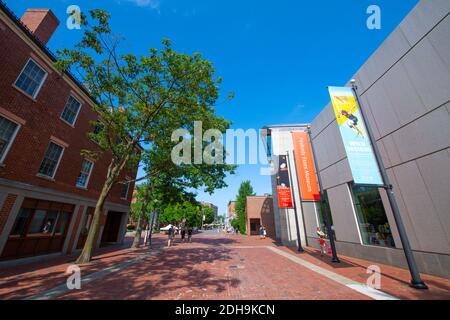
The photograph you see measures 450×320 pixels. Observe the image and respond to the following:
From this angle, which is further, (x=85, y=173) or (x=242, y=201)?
(x=242, y=201)

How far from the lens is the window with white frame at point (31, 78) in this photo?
9.87 metres

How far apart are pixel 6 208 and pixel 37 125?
14.6ft

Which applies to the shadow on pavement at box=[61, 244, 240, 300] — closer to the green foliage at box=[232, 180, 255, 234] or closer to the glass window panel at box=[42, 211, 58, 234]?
the glass window panel at box=[42, 211, 58, 234]

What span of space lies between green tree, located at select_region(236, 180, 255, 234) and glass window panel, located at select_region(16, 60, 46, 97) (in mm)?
39051

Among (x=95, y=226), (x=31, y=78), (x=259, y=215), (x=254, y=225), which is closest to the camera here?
(x=31, y=78)

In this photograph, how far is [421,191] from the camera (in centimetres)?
836

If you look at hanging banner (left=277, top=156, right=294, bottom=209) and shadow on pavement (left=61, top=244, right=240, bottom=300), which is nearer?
shadow on pavement (left=61, top=244, right=240, bottom=300)

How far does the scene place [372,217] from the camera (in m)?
11.2

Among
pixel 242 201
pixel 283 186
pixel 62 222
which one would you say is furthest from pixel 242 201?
pixel 62 222

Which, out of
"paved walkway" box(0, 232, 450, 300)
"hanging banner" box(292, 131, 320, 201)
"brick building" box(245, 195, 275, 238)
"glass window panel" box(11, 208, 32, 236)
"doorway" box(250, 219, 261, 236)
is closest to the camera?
"paved walkway" box(0, 232, 450, 300)

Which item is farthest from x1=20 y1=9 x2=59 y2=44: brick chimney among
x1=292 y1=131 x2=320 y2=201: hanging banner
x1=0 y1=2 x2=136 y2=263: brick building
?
x1=292 y1=131 x2=320 y2=201: hanging banner

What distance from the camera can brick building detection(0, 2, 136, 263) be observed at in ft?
29.9

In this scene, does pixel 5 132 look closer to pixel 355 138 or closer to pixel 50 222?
pixel 50 222

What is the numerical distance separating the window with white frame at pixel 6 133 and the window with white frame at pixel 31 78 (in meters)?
1.96
